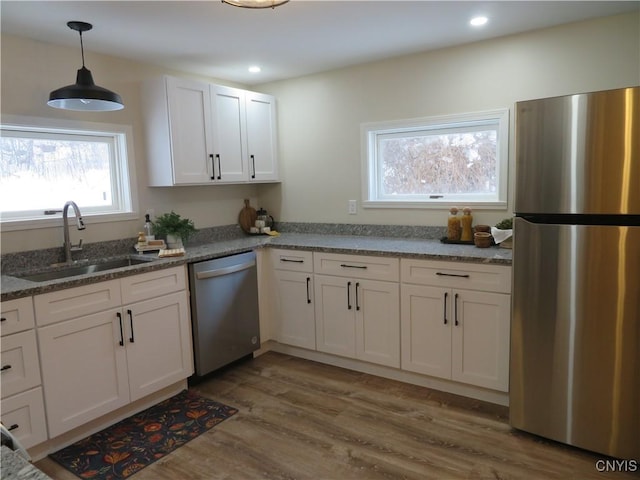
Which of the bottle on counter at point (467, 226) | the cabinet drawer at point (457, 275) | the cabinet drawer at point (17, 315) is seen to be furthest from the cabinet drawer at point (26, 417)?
the bottle on counter at point (467, 226)

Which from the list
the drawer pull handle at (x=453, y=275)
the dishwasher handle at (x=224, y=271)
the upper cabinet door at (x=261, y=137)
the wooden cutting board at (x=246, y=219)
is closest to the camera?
the drawer pull handle at (x=453, y=275)

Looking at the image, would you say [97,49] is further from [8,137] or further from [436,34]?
[436,34]

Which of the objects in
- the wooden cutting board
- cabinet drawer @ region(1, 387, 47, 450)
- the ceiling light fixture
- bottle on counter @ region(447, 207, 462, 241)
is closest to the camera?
the ceiling light fixture

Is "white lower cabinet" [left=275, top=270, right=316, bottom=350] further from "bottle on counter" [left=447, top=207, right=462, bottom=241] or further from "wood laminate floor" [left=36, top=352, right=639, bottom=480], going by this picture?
"bottle on counter" [left=447, top=207, right=462, bottom=241]

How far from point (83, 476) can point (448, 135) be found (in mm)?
3108

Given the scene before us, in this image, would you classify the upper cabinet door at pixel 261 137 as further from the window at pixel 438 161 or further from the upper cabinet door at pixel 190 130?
the window at pixel 438 161

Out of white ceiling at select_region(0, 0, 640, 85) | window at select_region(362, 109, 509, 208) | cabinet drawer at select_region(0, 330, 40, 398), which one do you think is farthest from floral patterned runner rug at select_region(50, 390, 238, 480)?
white ceiling at select_region(0, 0, 640, 85)

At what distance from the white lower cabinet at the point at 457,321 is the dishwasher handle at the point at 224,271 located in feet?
3.84

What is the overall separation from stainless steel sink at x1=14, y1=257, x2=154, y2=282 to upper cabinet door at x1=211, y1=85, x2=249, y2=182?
3.04 ft

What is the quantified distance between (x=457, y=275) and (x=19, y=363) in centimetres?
239

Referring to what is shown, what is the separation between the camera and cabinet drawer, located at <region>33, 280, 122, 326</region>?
2.20 metres

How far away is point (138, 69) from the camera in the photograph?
128 inches

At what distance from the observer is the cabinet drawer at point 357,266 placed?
9.66 feet

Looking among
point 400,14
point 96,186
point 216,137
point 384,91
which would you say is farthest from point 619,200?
point 96,186
